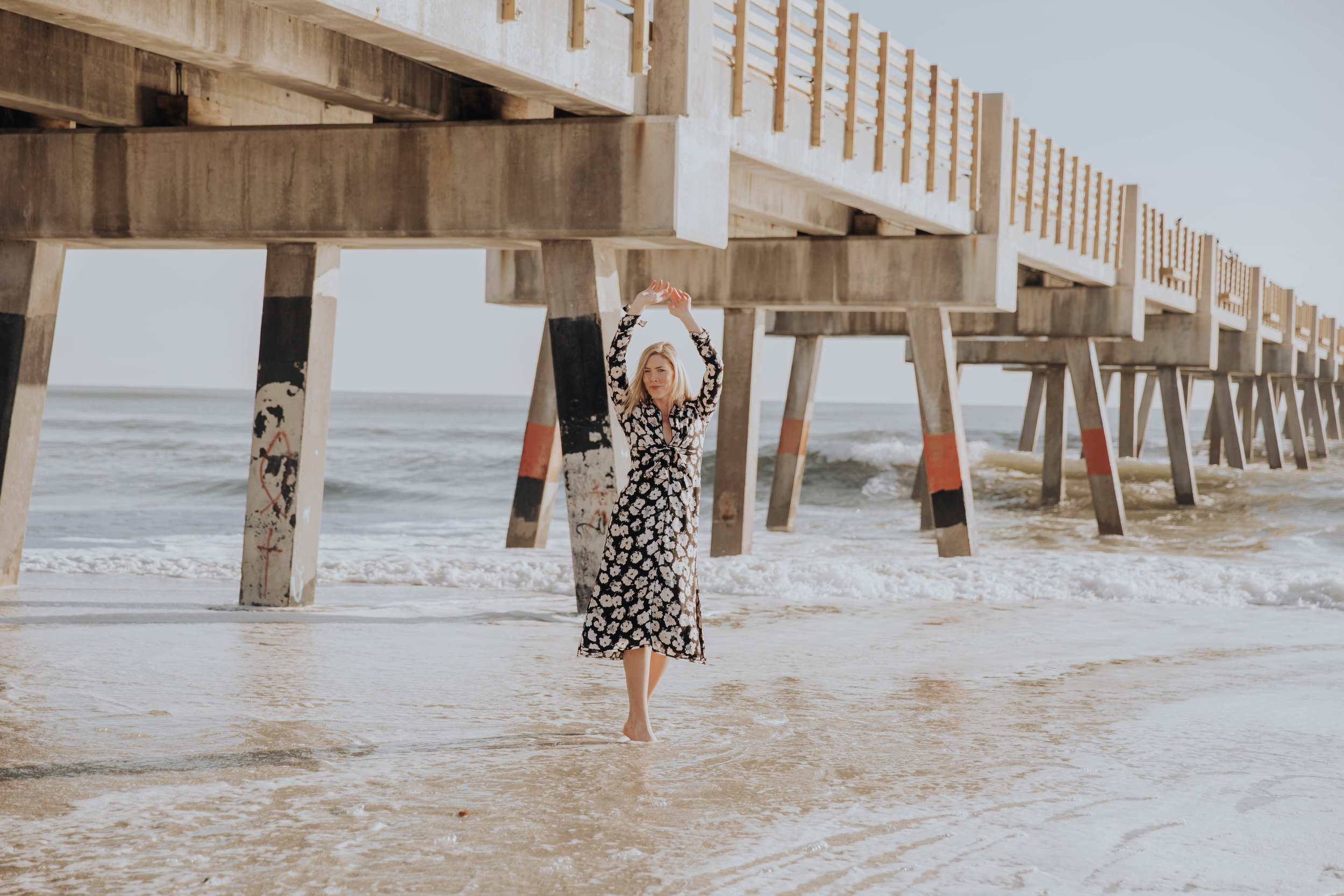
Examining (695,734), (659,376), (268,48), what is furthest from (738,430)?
(659,376)

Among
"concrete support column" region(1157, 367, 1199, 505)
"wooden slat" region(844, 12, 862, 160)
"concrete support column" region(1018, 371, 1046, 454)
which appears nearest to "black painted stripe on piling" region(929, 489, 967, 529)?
"wooden slat" region(844, 12, 862, 160)

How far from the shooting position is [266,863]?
11.1 ft

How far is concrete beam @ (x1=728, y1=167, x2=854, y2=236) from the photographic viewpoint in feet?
35.5

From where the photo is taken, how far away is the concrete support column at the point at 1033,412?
117 ft

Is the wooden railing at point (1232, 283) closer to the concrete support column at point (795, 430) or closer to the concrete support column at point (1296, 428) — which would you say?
the concrete support column at point (795, 430)

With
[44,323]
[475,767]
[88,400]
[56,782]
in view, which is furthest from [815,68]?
[88,400]

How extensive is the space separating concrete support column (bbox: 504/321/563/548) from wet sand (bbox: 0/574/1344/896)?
22.5 feet

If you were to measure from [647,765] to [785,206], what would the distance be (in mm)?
7733

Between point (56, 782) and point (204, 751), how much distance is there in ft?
1.80

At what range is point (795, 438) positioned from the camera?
18.8 m

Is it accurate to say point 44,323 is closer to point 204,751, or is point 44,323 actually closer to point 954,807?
point 204,751

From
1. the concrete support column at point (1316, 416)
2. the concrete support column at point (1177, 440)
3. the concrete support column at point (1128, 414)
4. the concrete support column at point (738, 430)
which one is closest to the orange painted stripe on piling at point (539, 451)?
the concrete support column at point (738, 430)

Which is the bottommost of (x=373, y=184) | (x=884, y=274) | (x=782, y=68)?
(x=373, y=184)

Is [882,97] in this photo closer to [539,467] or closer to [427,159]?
[427,159]
